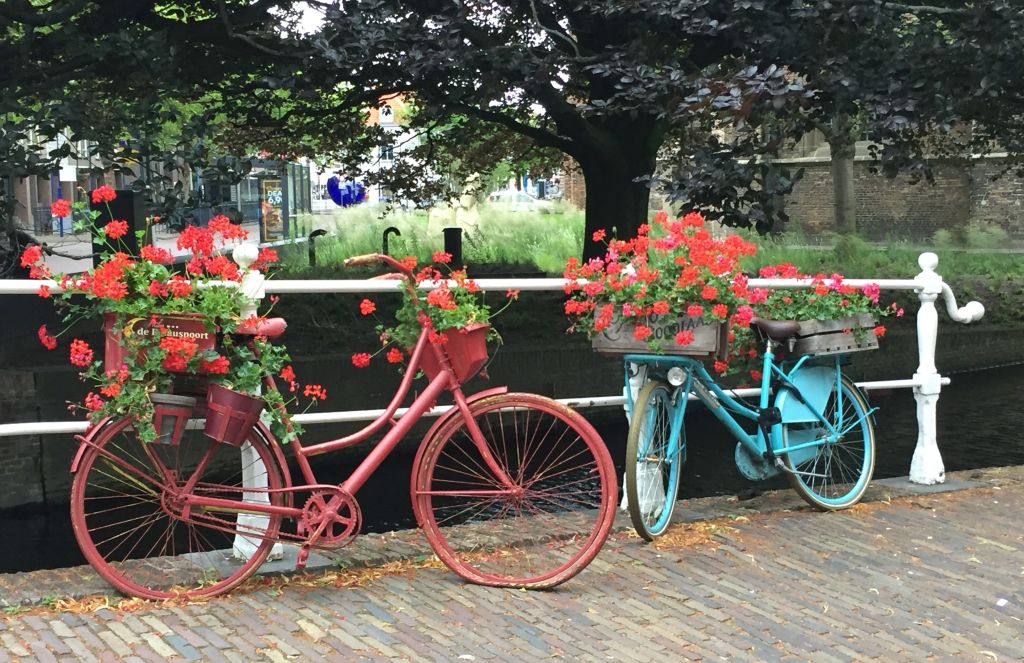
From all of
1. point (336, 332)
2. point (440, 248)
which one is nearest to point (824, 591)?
point (336, 332)

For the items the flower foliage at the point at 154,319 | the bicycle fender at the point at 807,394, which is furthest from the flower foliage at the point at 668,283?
the flower foliage at the point at 154,319

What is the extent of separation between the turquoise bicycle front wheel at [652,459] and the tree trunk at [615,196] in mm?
7627

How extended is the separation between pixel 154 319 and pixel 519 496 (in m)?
1.39

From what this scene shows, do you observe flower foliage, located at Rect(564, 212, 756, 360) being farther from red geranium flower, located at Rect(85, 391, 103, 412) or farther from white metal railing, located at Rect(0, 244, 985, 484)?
red geranium flower, located at Rect(85, 391, 103, 412)

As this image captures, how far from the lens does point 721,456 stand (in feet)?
34.7

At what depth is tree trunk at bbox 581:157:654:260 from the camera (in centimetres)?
1223

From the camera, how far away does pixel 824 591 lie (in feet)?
13.3

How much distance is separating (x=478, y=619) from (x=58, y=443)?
6.63 metres

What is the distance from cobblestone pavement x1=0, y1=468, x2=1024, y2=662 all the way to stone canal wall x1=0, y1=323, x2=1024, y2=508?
18.1ft

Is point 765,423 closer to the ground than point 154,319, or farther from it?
closer to the ground

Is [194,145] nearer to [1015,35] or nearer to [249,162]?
[249,162]

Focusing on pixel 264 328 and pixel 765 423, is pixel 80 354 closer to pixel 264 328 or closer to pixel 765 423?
pixel 264 328

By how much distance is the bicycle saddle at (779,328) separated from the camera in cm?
497

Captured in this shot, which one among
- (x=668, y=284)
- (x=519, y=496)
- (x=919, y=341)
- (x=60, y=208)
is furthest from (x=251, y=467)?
(x=919, y=341)
